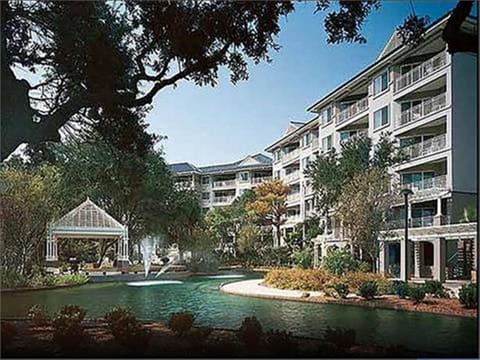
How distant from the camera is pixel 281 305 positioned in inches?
138

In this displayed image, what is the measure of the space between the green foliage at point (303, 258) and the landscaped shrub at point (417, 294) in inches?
24.2

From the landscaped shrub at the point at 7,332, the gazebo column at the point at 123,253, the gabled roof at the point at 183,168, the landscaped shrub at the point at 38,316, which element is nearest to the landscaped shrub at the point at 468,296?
the gabled roof at the point at 183,168

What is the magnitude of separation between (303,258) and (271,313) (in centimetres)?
44

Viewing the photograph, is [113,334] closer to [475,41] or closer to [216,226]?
[216,226]

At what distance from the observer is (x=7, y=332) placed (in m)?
3.36

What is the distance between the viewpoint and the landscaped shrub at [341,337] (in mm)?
3338

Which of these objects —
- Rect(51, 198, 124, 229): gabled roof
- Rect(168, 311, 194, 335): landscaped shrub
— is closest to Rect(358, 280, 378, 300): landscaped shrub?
Rect(168, 311, 194, 335): landscaped shrub

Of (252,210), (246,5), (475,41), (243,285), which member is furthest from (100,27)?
(475,41)

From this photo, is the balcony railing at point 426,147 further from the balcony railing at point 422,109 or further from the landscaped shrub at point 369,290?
the landscaped shrub at point 369,290

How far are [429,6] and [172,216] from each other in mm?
1966

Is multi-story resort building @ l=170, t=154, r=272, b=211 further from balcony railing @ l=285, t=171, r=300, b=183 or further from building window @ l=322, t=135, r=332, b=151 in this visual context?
building window @ l=322, t=135, r=332, b=151

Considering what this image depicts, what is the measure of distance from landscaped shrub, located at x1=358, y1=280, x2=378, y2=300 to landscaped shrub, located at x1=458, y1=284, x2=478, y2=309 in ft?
1.54

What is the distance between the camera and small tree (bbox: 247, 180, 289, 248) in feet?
12.6

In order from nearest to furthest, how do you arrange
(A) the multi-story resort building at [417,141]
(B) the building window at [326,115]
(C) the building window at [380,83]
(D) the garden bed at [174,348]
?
(D) the garden bed at [174,348] < (A) the multi-story resort building at [417,141] < (C) the building window at [380,83] < (B) the building window at [326,115]
